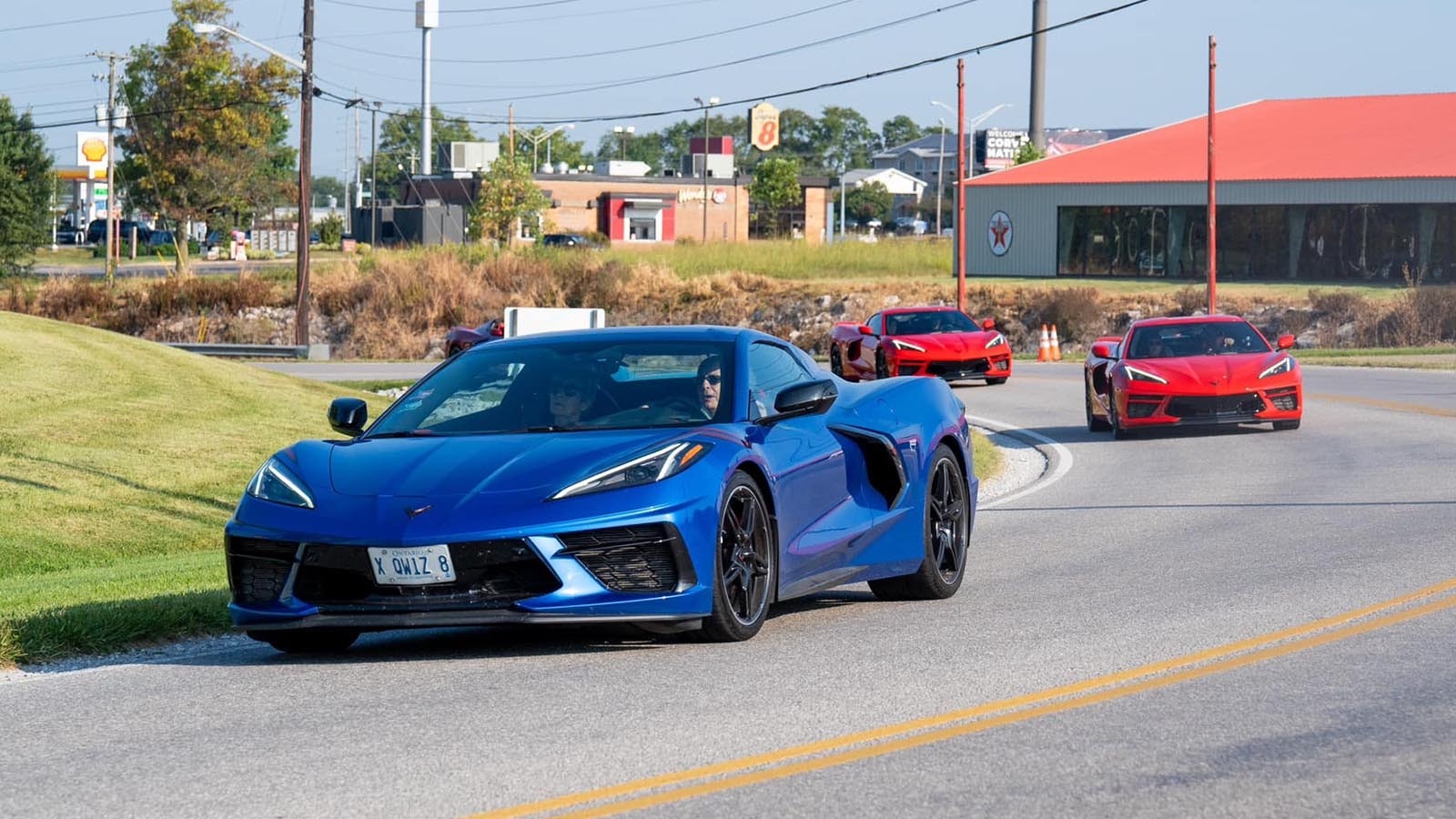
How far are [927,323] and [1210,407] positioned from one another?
12.9 meters

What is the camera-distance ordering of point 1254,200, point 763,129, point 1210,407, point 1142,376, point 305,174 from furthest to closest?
1. point 763,129
2. point 1254,200
3. point 305,174
4. point 1142,376
5. point 1210,407

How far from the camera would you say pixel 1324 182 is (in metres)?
60.1

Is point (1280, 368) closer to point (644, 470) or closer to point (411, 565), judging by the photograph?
point (644, 470)

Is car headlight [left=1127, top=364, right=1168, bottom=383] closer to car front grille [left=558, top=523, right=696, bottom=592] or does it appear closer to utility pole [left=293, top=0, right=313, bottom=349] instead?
car front grille [left=558, top=523, right=696, bottom=592]

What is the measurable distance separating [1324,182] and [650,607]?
185 ft

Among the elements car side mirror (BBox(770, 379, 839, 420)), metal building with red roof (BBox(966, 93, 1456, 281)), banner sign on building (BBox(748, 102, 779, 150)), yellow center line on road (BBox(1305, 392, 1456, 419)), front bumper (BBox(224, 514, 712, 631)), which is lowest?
yellow center line on road (BBox(1305, 392, 1456, 419))

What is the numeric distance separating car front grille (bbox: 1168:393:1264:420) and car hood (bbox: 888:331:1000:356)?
11.6 meters

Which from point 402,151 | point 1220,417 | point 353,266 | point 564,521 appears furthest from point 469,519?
point 402,151

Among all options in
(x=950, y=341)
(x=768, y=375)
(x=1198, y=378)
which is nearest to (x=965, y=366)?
(x=950, y=341)

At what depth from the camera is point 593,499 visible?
760 centimetres

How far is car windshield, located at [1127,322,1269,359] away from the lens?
73.6 feet

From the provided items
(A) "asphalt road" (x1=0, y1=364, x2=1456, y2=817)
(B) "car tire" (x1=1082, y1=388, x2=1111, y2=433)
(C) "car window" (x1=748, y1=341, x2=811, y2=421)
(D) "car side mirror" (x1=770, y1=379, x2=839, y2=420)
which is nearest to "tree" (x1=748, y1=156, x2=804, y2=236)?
(B) "car tire" (x1=1082, y1=388, x2=1111, y2=433)

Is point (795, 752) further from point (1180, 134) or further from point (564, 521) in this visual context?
point (1180, 134)

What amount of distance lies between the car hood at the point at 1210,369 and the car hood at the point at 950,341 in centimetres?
1127
